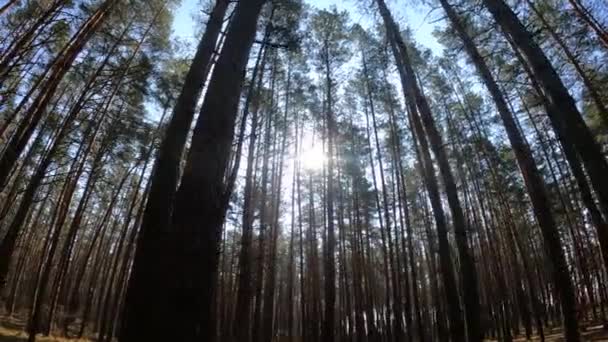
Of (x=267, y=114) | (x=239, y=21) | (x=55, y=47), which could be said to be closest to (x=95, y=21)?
(x=55, y=47)

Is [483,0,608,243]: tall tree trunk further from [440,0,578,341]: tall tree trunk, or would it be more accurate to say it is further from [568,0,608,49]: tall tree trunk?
[568,0,608,49]: tall tree trunk

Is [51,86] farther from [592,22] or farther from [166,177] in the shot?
[592,22]

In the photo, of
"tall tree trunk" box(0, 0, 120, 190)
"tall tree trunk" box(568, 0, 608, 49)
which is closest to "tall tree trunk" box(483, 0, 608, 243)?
"tall tree trunk" box(568, 0, 608, 49)

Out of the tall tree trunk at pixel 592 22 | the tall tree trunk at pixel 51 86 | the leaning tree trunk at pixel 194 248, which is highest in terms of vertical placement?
the tall tree trunk at pixel 592 22

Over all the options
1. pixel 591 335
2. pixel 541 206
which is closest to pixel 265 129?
pixel 541 206

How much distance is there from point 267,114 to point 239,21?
40.3 ft

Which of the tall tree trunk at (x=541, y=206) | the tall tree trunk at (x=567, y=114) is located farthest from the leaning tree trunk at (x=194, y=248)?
the tall tree trunk at (x=541, y=206)

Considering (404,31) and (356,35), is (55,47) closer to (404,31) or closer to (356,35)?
(356,35)

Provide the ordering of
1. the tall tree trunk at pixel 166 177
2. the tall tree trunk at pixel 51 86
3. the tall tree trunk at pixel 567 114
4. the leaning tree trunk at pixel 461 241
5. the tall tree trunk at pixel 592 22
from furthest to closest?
the tall tree trunk at pixel 592 22, the tall tree trunk at pixel 51 86, the leaning tree trunk at pixel 461 241, the tall tree trunk at pixel 567 114, the tall tree trunk at pixel 166 177

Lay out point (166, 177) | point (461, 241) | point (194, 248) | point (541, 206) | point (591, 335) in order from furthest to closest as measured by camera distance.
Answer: point (591, 335) < point (541, 206) < point (461, 241) < point (166, 177) < point (194, 248)

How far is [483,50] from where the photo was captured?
11.4 m

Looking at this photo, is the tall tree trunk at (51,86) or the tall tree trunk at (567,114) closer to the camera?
the tall tree trunk at (567,114)

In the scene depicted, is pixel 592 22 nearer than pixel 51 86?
No

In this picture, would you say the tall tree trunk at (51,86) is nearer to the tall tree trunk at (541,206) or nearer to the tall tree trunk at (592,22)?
the tall tree trunk at (541,206)
